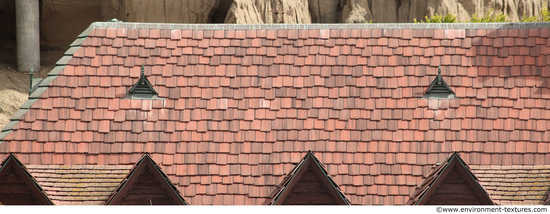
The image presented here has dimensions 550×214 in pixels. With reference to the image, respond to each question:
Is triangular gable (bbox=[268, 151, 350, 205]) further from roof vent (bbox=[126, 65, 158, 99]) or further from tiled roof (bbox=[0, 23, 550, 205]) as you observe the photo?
roof vent (bbox=[126, 65, 158, 99])

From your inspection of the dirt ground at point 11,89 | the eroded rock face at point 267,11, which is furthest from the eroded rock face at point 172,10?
the dirt ground at point 11,89

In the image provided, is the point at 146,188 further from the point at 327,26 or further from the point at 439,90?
the point at 439,90

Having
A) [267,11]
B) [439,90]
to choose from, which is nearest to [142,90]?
[439,90]

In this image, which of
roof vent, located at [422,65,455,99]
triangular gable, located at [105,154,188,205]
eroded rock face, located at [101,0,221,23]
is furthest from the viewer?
eroded rock face, located at [101,0,221,23]

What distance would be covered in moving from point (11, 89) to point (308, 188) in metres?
19.5

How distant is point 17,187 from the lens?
9227 millimetres

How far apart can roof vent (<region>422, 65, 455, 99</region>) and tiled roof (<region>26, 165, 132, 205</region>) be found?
533cm

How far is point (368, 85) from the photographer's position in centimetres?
1047

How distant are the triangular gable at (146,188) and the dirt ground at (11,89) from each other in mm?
15196

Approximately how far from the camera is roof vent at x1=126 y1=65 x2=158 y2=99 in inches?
407

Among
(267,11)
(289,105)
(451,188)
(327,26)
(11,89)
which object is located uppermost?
(267,11)

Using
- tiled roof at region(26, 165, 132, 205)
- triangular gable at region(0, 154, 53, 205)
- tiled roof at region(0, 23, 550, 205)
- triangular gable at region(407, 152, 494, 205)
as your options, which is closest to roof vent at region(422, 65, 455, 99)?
tiled roof at region(0, 23, 550, 205)

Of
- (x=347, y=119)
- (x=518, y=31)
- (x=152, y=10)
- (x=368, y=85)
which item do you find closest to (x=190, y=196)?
(x=347, y=119)

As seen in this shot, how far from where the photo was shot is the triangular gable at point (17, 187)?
9055 mm
